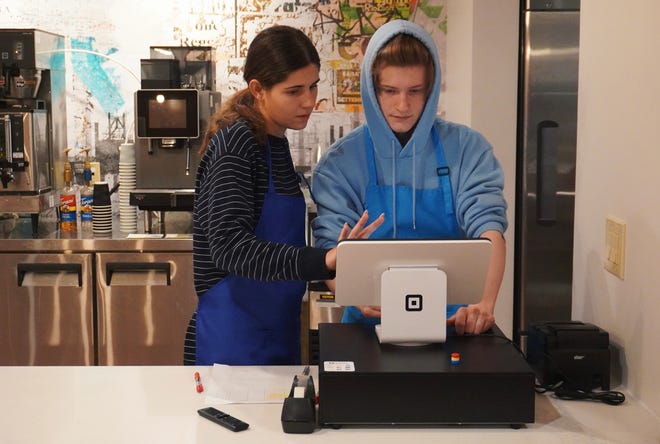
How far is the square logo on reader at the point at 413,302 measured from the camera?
6.33 ft

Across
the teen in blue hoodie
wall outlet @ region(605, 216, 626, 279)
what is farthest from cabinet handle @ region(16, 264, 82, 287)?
wall outlet @ region(605, 216, 626, 279)

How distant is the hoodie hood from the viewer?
229 centimetres

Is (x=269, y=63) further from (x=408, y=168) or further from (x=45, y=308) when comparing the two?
(x=45, y=308)

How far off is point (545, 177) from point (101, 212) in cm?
220

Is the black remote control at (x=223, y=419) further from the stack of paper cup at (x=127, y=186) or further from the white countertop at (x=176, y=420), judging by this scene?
the stack of paper cup at (x=127, y=186)

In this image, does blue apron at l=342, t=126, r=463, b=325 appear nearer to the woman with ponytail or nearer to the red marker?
the woman with ponytail

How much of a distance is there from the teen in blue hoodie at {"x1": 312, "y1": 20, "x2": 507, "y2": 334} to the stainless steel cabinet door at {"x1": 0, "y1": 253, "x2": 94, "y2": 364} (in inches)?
84.6

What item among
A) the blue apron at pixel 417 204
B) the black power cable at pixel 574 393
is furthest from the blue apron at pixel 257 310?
the black power cable at pixel 574 393

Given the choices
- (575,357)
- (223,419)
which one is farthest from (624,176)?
(223,419)

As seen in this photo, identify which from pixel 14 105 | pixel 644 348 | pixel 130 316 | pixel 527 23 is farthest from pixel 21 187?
pixel 644 348

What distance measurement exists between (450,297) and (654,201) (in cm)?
50

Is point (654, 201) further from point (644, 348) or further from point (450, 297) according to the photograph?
point (450, 297)

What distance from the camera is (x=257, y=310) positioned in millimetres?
2336

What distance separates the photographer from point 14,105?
14.0 feet
